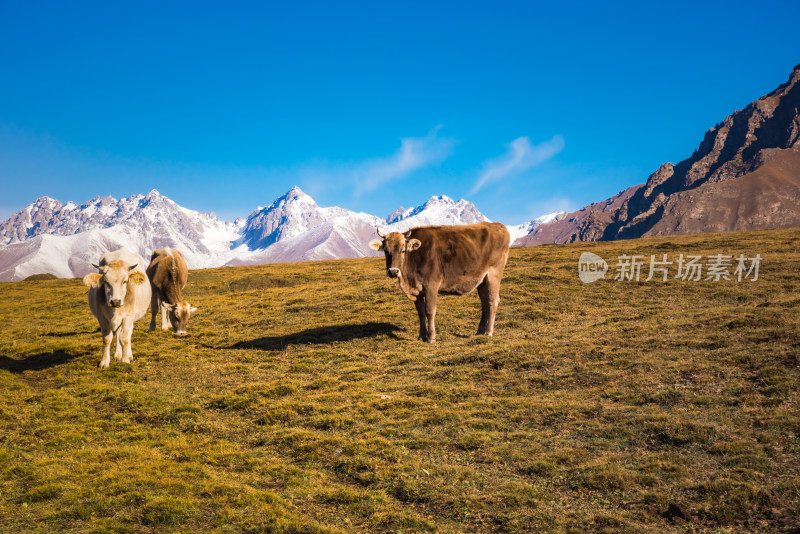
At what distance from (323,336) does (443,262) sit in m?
7.49

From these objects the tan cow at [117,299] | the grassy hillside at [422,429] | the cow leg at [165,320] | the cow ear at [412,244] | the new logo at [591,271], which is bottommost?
the grassy hillside at [422,429]

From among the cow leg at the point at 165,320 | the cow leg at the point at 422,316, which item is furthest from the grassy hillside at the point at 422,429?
the cow leg at the point at 165,320

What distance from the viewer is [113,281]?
58.3 ft

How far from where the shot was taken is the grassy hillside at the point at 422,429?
354 inches

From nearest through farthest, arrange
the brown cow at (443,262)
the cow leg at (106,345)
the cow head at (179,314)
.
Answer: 1. the cow leg at (106,345)
2. the brown cow at (443,262)
3. the cow head at (179,314)

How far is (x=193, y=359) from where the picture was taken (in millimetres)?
21828

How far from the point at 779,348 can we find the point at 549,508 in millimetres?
10877

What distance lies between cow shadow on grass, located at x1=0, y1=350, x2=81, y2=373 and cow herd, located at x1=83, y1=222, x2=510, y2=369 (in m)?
1.97

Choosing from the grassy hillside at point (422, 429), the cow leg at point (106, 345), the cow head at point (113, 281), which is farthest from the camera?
the cow leg at point (106, 345)

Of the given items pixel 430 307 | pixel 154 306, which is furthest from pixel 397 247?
pixel 154 306

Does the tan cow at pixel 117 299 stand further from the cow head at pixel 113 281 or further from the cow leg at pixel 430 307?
the cow leg at pixel 430 307

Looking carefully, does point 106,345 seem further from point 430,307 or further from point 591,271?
point 591,271

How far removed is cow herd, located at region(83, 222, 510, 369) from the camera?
18781 millimetres

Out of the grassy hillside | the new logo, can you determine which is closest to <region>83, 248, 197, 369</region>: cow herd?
the grassy hillside
